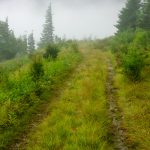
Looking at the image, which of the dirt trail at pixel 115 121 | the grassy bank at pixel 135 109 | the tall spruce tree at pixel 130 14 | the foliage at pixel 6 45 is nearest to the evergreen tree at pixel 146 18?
the tall spruce tree at pixel 130 14

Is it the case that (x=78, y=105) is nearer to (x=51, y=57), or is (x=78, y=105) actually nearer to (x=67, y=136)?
(x=67, y=136)

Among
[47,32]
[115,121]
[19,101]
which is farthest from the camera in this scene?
[47,32]

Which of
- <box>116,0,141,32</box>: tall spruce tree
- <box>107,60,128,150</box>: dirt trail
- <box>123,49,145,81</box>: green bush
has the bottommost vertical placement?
<box>107,60,128,150</box>: dirt trail

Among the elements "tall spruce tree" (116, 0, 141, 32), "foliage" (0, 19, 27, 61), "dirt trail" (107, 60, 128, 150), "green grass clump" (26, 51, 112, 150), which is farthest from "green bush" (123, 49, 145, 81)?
"foliage" (0, 19, 27, 61)

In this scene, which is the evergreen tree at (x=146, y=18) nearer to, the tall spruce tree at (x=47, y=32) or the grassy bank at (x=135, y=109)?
the grassy bank at (x=135, y=109)

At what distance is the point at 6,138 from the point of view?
780cm

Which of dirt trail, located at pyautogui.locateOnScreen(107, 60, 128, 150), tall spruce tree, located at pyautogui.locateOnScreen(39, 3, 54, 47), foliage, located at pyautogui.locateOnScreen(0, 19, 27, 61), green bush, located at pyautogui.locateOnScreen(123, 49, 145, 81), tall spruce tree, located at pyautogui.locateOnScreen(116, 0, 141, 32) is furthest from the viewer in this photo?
tall spruce tree, located at pyautogui.locateOnScreen(39, 3, 54, 47)

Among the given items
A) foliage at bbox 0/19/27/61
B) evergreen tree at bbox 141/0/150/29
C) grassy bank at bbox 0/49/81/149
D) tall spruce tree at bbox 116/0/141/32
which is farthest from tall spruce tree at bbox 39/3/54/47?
grassy bank at bbox 0/49/81/149

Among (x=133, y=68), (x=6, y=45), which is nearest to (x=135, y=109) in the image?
(x=133, y=68)

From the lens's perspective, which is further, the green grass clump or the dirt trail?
the dirt trail

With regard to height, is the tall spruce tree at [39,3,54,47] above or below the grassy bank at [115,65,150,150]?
above

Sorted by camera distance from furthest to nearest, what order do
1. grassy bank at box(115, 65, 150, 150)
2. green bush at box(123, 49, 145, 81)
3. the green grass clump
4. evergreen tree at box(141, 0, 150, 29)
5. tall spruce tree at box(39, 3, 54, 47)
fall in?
tall spruce tree at box(39, 3, 54, 47) < evergreen tree at box(141, 0, 150, 29) < green bush at box(123, 49, 145, 81) < grassy bank at box(115, 65, 150, 150) < the green grass clump

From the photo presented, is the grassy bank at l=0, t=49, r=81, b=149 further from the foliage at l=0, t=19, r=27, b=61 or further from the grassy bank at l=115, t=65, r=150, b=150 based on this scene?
the foliage at l=0, t=19, r=27, b=61

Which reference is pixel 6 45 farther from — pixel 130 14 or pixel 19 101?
pixel 19 101
